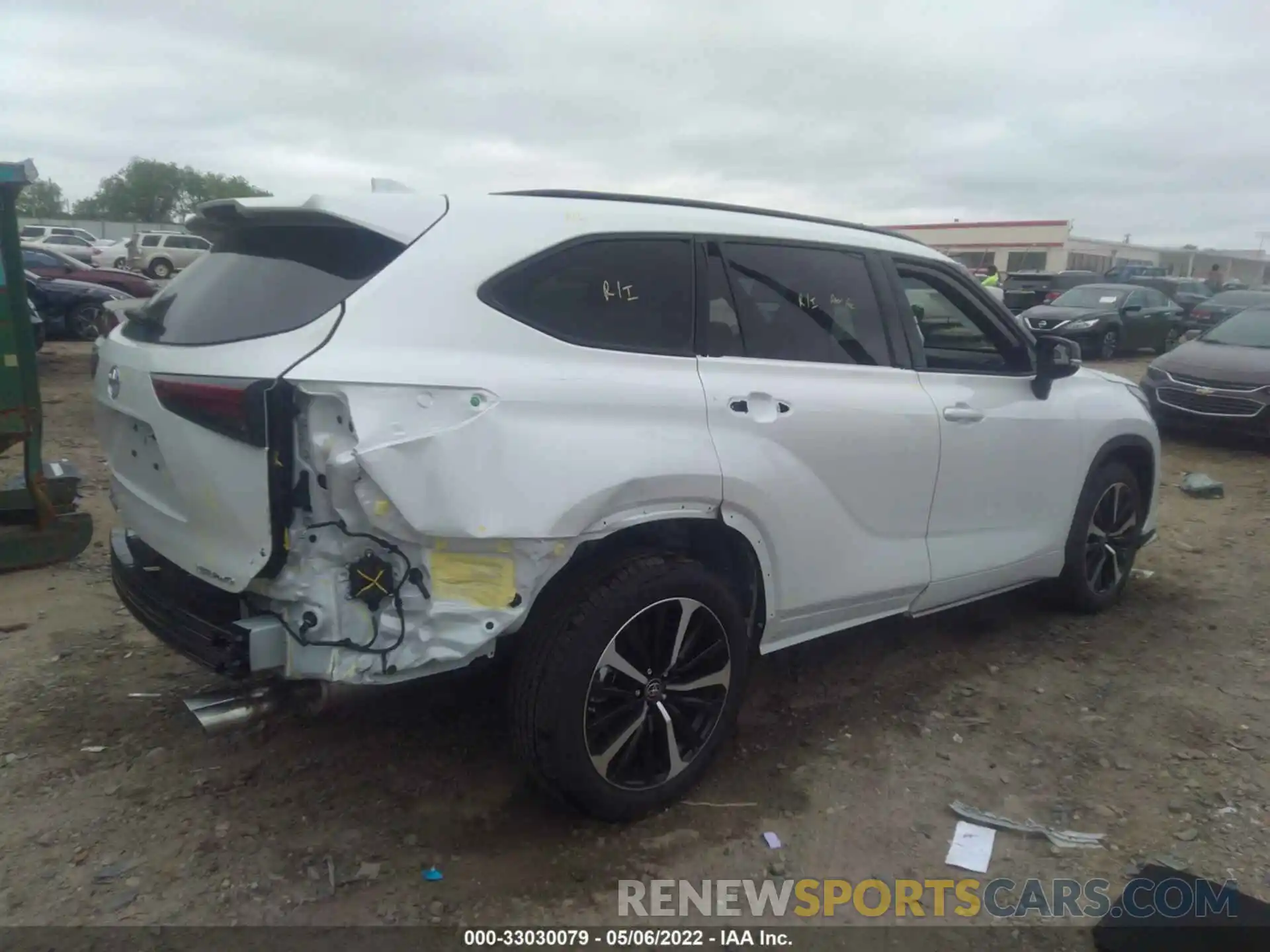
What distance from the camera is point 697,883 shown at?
2.87 m

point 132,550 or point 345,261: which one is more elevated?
point 345,261

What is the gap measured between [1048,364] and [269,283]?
3.21m

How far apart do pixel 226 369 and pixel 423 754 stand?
62.4 inches

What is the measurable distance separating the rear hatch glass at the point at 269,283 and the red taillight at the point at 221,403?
145 mm

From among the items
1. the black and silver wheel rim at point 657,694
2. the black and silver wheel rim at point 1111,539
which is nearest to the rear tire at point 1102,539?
the black and silver wheel rim at point 1111,539

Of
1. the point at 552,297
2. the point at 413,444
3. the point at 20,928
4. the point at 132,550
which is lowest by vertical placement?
the point at 20,928

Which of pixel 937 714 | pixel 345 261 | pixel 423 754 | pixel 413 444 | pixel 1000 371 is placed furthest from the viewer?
pixel 1000 371

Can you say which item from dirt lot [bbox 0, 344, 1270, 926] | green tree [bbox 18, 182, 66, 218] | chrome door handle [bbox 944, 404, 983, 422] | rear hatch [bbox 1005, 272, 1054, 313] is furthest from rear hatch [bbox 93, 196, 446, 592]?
green tree [bbox 18, 182, 66, 218]

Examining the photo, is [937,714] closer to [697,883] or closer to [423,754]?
[697,883]

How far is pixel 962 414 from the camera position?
3863 mm

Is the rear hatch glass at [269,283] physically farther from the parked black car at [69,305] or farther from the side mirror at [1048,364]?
the parked black car at [69,305]

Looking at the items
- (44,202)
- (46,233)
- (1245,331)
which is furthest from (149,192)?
(1245,331)

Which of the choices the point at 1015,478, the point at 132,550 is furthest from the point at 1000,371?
the point at 132,550

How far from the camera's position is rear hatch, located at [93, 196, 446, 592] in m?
2.53
